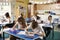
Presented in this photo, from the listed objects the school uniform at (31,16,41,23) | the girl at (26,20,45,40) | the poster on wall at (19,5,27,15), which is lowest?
the girl at (26,20,45,40)

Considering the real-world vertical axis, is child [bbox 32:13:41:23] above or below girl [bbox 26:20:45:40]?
above

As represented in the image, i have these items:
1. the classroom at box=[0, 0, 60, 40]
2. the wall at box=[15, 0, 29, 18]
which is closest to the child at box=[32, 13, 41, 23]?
the classroom at box=[0, 0, 60, 40]

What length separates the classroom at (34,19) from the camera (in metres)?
2.75

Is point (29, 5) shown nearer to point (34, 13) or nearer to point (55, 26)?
point (34, 13)

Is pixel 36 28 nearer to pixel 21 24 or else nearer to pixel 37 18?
pixel 37 18

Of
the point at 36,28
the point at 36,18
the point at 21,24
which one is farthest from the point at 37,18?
the point at 21,24

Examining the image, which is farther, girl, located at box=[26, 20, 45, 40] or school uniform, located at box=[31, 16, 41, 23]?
school uniform, located at box=[31, 16, 41, 23]

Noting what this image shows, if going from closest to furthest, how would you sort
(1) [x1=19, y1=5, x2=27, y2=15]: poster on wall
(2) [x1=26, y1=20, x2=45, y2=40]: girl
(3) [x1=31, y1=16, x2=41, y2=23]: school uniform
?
(2) [x1=26, y1=20, x2=45, y2=40]: girl
(3) [x1=31, y1=16, x2=41, y2=23]: school uniform
(1) [x1=19, y1=5, x2=27, y2=15]: poster on wall

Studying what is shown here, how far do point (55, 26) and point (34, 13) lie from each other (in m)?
0.48

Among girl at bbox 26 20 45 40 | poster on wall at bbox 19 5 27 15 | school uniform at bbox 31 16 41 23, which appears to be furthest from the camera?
poster on wall at bbox 19 5 27 15

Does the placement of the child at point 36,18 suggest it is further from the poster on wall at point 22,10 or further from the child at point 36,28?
the poster on wall at point 22,10

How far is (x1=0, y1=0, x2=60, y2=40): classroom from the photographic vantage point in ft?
9.02

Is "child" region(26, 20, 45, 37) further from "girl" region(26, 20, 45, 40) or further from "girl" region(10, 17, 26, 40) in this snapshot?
"girl" region(10, 17, 26, 40)

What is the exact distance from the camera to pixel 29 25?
9.34ft
